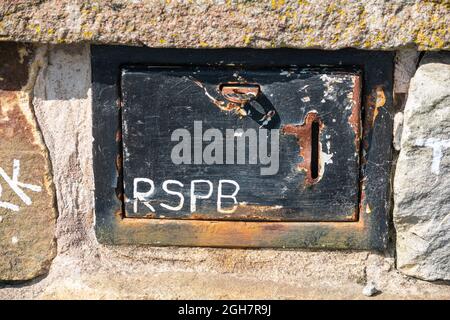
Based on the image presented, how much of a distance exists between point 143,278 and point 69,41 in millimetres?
591

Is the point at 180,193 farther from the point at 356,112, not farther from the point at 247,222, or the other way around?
the point at 356,112

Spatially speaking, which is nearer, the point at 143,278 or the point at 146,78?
the point at 146,78

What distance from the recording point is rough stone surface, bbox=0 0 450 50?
4.99 feet

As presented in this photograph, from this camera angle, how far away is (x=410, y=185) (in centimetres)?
161

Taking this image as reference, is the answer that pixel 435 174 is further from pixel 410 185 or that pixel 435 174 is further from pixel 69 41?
pixel 69 41

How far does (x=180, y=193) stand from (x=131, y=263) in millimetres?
224

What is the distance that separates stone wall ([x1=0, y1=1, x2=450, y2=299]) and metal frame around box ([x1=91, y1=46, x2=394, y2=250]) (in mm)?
36

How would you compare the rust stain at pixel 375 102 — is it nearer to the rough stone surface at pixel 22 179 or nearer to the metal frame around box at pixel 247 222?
the metal frame around box at pixel 247 222

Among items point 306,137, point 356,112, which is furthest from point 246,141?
point 356,112

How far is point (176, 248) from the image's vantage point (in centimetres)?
174

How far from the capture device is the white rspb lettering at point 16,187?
1.70 metres

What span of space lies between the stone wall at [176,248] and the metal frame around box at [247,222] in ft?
0.12

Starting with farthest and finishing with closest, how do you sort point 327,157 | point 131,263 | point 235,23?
point 131,263 → point 327,157 → point 235,23

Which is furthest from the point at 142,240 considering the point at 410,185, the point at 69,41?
the point at 410,185
